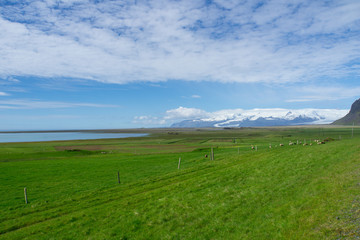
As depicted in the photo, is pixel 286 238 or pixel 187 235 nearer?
pixel 286 238

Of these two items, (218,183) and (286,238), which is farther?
(218,183)

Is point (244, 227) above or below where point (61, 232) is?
above

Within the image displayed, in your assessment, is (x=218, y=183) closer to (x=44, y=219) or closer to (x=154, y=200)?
(x=154, y=200)

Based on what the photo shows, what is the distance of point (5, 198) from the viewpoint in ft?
95.1

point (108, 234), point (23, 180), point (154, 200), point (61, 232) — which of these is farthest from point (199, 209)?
point (23, 180)

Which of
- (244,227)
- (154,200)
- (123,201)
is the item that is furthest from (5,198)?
(244,227)

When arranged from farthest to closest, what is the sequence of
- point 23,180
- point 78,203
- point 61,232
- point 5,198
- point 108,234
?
point 23,180
point 5,198
point 78,203
point 61,232
point 108,234

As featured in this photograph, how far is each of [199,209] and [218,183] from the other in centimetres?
769

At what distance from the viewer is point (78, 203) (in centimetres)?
2525

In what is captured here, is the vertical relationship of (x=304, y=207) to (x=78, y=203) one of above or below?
above

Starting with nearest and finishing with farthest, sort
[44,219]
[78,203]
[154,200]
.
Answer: [44,219] → [154,200] → [78,203]

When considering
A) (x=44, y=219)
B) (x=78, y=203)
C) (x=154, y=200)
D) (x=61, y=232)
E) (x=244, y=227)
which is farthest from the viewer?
(x=78, y=203)

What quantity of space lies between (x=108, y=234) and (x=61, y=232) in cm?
430

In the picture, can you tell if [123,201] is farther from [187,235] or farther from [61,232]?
[187,235]
